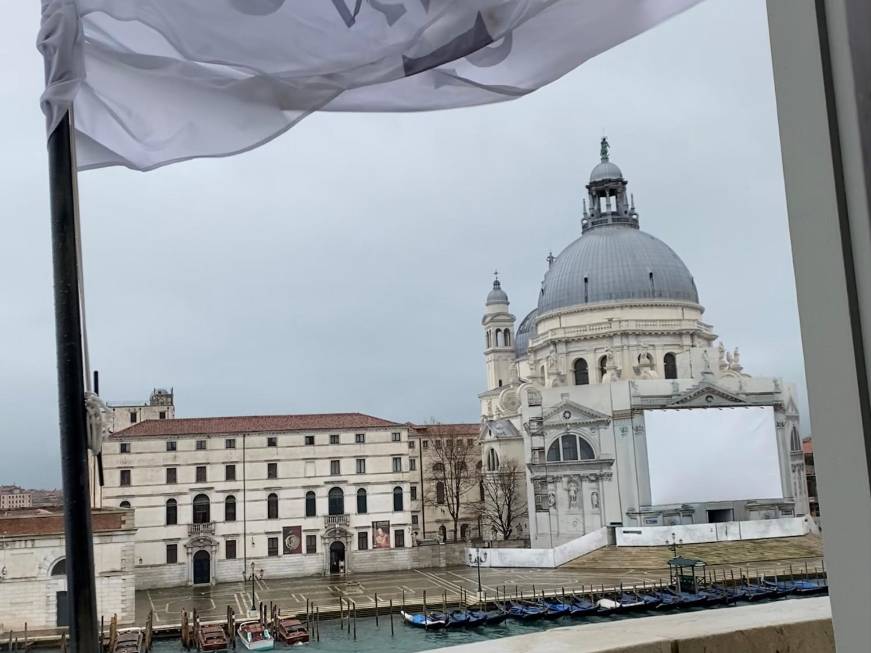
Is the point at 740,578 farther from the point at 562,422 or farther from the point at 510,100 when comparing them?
the point at 510,100

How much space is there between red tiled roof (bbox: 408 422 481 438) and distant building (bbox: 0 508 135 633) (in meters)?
15.9

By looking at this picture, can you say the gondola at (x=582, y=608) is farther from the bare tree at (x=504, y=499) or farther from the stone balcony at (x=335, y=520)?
the bare tree at (x=504, y=499)

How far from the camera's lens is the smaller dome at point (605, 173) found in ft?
115

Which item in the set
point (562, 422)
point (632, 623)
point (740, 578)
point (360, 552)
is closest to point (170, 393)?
point (360, 552)

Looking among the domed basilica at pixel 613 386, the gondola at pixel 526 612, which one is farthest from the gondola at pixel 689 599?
the domed basilica at pixel 613 386

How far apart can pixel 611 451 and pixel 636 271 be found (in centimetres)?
737

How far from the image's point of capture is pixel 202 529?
84.8 ft

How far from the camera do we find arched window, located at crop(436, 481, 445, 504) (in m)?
31.2

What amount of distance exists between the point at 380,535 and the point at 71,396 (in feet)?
87.4

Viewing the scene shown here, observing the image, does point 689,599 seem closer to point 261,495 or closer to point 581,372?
point 581,372

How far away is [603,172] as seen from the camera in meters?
35.2

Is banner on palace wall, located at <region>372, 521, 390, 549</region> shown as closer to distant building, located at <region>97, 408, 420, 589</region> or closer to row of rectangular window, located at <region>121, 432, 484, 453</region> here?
distant building, located at <region>97, 408, 420, 589</region>

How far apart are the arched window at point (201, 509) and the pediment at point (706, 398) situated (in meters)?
15.2

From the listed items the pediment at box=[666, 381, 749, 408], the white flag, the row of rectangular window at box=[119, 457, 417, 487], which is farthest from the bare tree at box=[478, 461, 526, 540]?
the white flag
